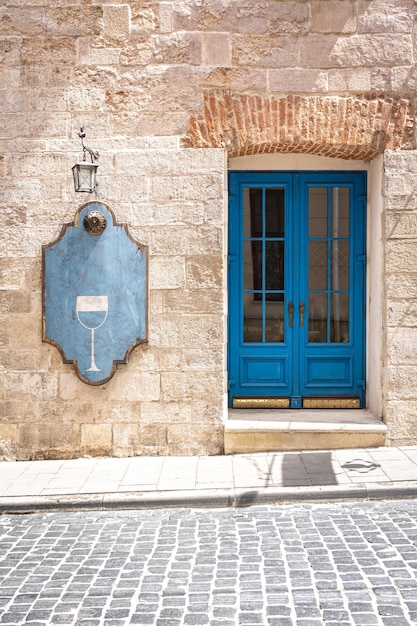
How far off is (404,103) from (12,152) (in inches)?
147

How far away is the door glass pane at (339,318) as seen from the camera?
7258 mm

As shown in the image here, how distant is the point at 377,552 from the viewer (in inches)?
162

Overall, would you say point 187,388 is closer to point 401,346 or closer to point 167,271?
point 167,271

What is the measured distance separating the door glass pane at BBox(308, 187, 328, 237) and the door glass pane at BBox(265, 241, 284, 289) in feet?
1.20

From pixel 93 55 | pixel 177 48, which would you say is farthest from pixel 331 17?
pixel 93 55

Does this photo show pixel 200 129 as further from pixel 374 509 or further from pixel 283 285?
pixel 374 509

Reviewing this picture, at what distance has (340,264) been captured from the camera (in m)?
7.26

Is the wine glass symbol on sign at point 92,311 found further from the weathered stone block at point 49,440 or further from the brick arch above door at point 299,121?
the brick arch above door at point 299,121

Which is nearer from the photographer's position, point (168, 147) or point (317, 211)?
point (168, 147)

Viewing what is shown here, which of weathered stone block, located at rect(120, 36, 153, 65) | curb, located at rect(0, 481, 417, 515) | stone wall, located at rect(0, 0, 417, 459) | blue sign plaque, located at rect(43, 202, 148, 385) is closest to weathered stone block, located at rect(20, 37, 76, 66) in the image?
stone wall, located at rect(0, 0, 417, 459)

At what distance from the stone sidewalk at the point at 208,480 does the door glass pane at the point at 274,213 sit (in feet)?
7.72

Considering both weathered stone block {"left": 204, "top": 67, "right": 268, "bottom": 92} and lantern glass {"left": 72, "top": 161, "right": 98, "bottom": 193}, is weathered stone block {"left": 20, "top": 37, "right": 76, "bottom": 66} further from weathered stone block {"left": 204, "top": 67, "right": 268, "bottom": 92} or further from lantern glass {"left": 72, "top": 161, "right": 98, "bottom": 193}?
weathered stone block {"left": 204, "top": 67, "right": 268, "bottom": 92}

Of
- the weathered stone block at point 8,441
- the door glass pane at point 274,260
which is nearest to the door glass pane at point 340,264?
the door glass pane at point 274,260

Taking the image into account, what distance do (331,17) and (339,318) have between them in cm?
297
